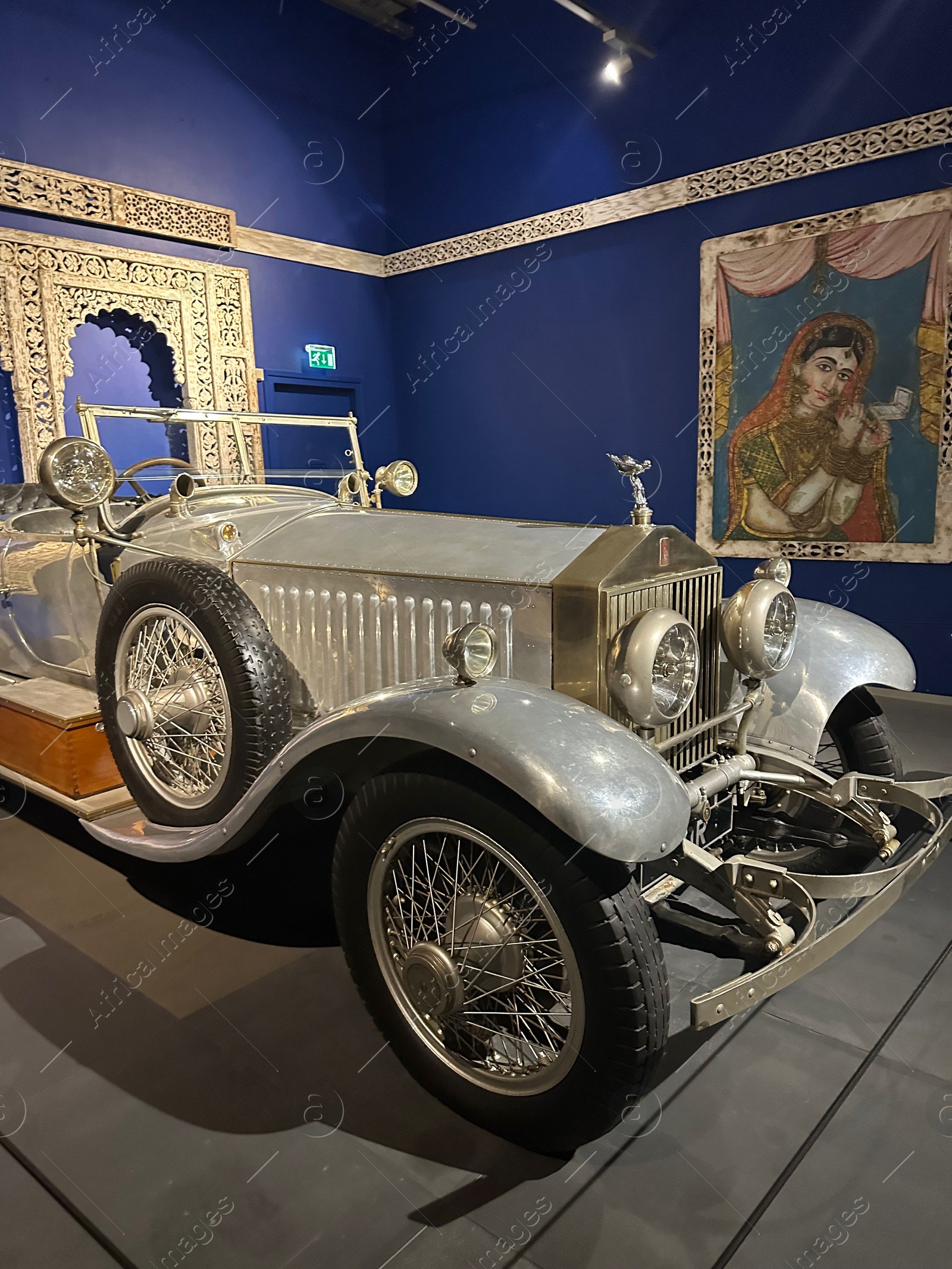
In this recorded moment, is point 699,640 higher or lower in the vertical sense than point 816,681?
higher

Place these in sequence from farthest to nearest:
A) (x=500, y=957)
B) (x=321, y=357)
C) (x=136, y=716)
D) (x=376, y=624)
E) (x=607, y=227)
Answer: (x=321, y=357) → (x=607, y=227) → (x=136, y=716) → (x=376, y=624) → (x=500, y=957)

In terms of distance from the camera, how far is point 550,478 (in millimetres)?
6992

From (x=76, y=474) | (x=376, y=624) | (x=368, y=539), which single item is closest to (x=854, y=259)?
(x=368, y=539)

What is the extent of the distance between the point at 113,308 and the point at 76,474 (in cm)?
395

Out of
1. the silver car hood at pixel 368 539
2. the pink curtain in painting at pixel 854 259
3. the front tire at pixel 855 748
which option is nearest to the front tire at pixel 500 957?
the silver car hood at pixel 368 539

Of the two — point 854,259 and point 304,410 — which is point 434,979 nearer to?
point 854,259

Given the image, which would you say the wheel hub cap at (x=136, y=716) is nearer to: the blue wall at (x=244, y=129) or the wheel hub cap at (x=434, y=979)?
the wheel hub cap at (x=434, y=979)

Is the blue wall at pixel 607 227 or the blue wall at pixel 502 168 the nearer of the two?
the blue wall at pixel 607 227

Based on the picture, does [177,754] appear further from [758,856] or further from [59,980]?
[758,856]

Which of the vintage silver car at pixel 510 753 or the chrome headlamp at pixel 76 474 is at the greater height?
the chrome headlamp at pixel 76 474

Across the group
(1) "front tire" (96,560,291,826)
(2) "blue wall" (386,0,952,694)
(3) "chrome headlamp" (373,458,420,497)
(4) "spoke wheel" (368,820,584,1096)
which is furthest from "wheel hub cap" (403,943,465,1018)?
(2) "blue wall" (386,0,952,694)

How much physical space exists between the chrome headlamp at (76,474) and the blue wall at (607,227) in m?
4.41

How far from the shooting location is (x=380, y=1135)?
175 cm

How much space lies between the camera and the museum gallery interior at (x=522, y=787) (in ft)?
5.13
